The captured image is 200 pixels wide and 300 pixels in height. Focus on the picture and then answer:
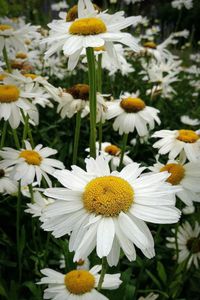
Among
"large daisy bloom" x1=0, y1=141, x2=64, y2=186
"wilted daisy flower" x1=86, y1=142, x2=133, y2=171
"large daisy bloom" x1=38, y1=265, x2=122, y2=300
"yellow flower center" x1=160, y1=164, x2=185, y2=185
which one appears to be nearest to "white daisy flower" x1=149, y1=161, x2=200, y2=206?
"yellow flower center" x1=160, y1=164, x2=185, y2=185

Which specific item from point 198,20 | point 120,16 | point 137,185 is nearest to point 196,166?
point 137,185

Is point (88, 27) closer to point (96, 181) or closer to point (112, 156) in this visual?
point (96, 181)

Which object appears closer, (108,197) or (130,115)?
(108,197)

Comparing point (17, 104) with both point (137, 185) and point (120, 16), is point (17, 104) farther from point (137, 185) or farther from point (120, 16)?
point (137, 185)

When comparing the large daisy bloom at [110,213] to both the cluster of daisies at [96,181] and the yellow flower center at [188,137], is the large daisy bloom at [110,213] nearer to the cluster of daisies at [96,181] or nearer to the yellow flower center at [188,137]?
the cluster of daisies at [96,181]

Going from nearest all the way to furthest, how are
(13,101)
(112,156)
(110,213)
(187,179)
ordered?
(110,213), (187,179), (13,101), (112,156)

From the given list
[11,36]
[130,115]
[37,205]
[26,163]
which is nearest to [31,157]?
[26,163]

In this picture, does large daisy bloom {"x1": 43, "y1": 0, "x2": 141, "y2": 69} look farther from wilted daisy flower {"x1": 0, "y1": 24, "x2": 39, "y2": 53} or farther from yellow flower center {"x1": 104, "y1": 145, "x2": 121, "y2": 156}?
yellow flower center {"x1": 104, "y1": 145, "x2": 121, "y2": 156}
